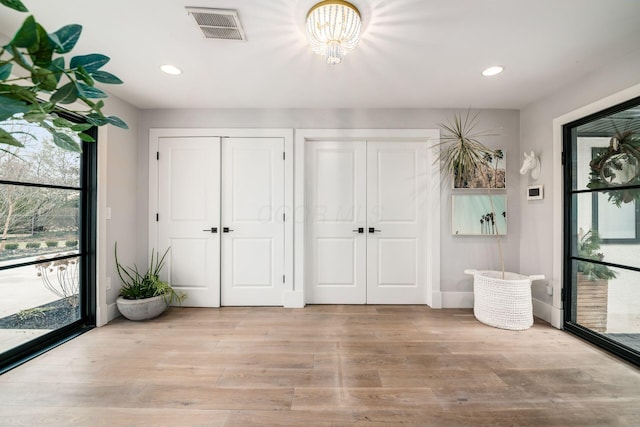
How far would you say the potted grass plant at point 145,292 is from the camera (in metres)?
2.84

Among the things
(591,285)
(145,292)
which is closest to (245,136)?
(145,292)

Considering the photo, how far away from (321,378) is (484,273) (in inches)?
86.4

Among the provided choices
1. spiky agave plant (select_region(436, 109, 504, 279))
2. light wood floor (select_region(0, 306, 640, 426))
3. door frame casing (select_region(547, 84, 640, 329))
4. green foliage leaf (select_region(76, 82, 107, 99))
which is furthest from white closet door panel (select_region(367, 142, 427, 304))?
green foliage leaf (select_region(76, 82, 107, 99))

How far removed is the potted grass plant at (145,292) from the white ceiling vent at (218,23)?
2374mm

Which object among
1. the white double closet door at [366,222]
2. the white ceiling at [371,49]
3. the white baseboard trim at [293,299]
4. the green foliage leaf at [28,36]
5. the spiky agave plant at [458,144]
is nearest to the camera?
the green foliage leaf at [28,36]

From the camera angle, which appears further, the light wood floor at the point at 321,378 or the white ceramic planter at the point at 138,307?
the white ceramic planter at the point at 138,307

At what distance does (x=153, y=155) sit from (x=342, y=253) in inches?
98.4

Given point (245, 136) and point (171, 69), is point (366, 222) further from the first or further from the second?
point (171, 69)

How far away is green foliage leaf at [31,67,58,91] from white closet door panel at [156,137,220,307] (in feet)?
9.70

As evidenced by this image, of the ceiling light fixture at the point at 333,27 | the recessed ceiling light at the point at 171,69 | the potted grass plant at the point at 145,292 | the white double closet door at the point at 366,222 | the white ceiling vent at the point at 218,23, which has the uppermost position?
the white ceiling vent at the point at 218,23

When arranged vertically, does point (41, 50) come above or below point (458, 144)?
below

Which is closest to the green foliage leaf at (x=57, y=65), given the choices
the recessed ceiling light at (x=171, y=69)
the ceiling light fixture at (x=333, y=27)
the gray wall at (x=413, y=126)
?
the ceiling light fixture at (x=333, y=27)

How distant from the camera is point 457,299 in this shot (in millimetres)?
3301

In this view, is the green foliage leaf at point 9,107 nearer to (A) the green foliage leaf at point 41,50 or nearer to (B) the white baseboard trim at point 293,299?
(A) the green foliage leaf at point 41,50
